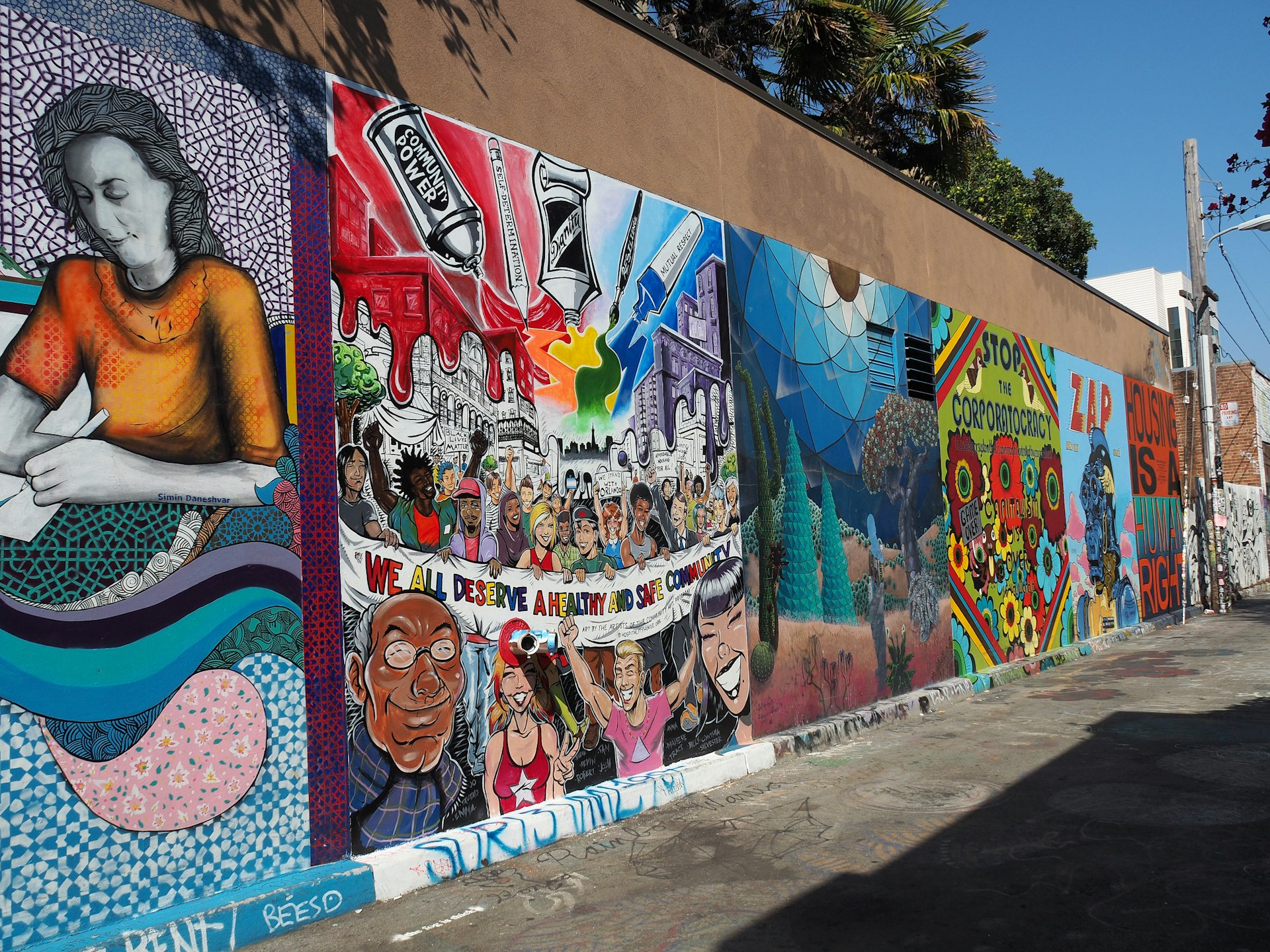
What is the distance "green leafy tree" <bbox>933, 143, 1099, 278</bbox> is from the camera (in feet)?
97.3

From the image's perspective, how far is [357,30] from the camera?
5.30 m

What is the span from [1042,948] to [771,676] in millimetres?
4275

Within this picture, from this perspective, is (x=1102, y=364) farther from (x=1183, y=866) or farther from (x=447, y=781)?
(x=447, y=781)

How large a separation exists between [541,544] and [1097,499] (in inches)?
483

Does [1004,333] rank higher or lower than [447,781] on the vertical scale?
higher

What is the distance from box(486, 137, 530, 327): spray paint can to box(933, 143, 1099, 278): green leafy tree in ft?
84.2

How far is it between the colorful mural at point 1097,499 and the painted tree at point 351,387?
11848mm

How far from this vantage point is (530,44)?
21.0ft

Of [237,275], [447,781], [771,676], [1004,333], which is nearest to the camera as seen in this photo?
[237,275]

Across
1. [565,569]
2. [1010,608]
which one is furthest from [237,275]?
[1010,608]

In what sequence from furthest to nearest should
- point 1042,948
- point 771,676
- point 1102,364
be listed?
point 1102,364 → point 771,676 → point 1042,948

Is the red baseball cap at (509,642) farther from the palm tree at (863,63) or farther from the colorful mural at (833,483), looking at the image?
the palm tree at (863,63)

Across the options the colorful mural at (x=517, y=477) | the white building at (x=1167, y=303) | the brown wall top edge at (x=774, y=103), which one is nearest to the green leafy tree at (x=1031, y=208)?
the white building at (x=1167, y=303)

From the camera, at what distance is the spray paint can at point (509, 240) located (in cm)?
609
